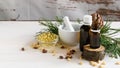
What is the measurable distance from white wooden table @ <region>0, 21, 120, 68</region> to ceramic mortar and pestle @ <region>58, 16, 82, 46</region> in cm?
9

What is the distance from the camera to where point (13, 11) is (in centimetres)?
138

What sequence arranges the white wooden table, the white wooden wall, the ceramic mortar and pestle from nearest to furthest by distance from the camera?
the white wooden table < the ceramic mortar and pestle < the white wooden wall

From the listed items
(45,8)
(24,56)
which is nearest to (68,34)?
(24,56)

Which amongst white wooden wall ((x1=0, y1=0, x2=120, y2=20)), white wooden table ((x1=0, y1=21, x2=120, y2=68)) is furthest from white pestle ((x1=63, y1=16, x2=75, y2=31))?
white wooden wall ((x1=0, y1=0, x2=120, y2=20))

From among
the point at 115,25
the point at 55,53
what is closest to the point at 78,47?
the point at 55,53

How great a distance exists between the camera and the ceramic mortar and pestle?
3.27 feet

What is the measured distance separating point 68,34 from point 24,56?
0.19 m

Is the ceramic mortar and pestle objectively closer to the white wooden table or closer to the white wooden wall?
the white wooden table

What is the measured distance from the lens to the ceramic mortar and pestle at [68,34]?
3.27 feet

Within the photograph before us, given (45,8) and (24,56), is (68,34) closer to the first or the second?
(24,56)

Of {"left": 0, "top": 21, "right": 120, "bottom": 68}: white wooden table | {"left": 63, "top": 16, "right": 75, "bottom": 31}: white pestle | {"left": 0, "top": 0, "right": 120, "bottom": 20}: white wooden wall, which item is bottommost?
{"left": 0, "top": 21, "right": 120, "bottom": 68}: white wooden table

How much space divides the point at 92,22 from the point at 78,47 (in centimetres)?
17

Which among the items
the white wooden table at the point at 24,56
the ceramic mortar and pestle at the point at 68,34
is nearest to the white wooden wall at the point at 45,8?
the white wooden table at the point at 24,56

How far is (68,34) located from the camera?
100 cm
